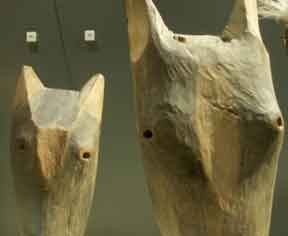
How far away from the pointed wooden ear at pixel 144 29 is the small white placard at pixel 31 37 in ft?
2.76

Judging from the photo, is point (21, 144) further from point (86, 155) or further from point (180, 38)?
point (180, 38)

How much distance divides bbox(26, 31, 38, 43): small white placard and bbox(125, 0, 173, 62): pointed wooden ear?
2.76 feet

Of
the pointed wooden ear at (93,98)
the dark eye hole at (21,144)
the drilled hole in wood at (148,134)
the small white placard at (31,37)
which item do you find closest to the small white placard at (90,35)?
the small white placard at (31,37)

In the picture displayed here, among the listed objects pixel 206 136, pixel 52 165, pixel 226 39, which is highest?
pixel 226 39

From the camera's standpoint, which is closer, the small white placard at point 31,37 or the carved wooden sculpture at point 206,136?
the carved wooden sculpture at point 206,136

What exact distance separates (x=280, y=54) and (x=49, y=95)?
81cm

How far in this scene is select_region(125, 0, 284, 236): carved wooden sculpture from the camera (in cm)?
128

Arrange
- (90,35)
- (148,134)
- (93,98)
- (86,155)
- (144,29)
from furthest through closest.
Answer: (90,35) < (93,98) < (86,155) < (144,29) < (148,134)

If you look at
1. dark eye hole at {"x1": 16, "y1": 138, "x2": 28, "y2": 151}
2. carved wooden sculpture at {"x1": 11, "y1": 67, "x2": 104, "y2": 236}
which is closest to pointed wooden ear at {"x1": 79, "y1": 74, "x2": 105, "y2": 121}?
carved wooden sculpture at {"x1": 11, "y1": 67, "x2": 104, "y2": 236}

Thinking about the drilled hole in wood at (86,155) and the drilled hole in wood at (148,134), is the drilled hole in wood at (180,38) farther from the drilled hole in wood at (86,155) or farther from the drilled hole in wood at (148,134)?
the drilled hole in wood at (86,155)

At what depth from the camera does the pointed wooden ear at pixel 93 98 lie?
1581 mm

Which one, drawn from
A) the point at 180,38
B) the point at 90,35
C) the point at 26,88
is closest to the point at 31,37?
the point at 90,35

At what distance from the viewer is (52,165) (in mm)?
1505

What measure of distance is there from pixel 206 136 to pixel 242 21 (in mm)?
269
